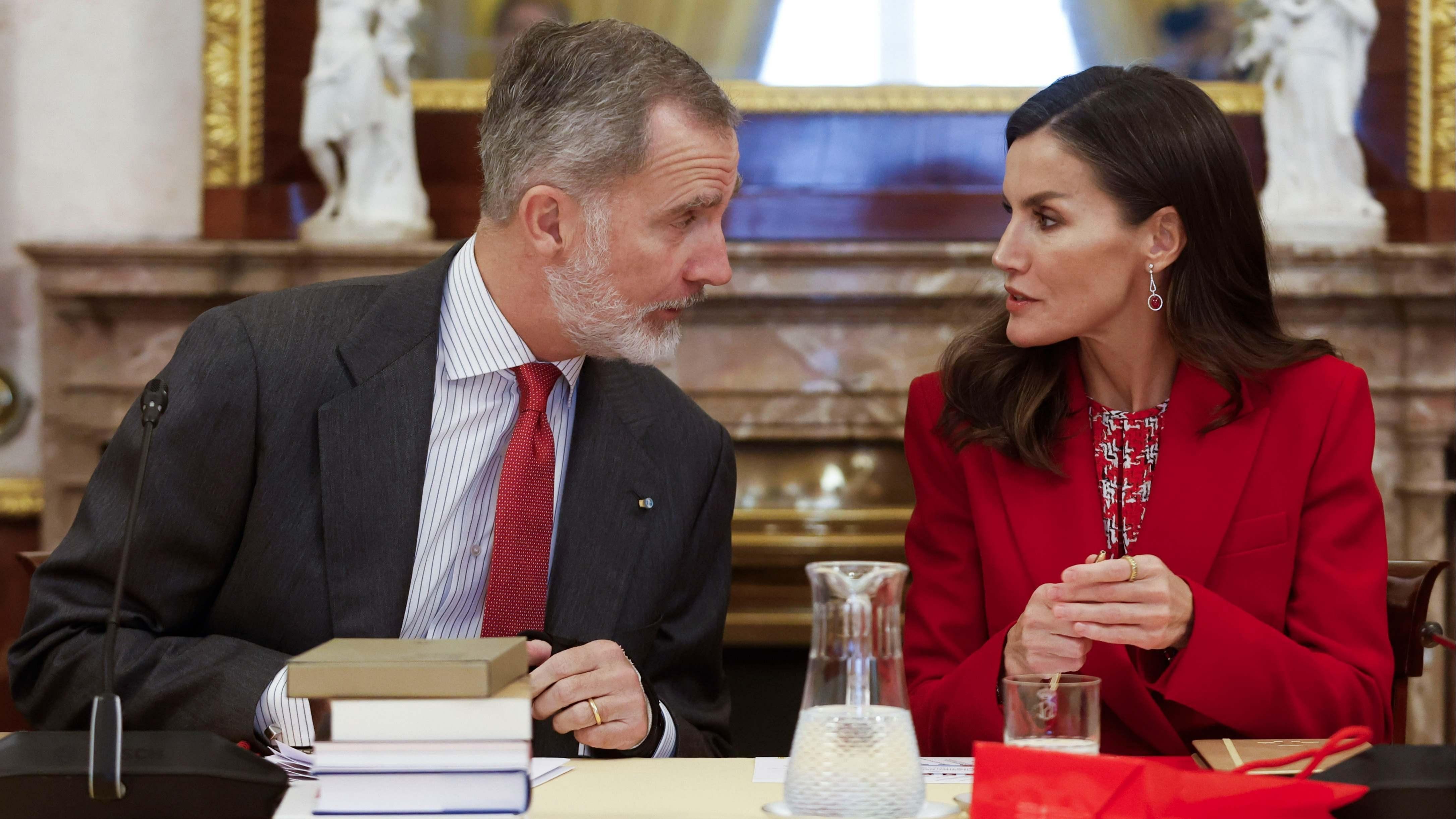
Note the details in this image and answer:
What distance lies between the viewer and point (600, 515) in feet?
6.36

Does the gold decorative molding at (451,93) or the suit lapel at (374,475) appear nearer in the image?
the suit lapel at (374,475)

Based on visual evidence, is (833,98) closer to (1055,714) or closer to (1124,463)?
(1124,463)

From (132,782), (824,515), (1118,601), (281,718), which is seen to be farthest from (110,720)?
(824,515)

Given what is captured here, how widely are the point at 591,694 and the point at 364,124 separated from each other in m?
2.69

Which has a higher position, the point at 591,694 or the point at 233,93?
the point at 233,93

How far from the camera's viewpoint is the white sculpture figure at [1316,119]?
3.74m

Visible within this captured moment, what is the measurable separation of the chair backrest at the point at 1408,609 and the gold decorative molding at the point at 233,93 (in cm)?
328

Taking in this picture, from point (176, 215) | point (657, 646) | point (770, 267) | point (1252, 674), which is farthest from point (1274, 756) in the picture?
point (176, 215)

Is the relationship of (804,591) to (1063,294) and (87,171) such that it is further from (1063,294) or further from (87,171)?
(87,171)

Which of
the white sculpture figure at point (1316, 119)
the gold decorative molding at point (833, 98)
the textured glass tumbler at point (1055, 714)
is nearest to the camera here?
the textured glass tumbler at point (1055, 714)

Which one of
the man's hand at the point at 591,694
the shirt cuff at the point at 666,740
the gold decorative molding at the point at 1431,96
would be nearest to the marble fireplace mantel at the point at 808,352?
the gold decorative molding at the point at 1431,96

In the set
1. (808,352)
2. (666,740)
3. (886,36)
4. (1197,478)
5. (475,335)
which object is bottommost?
(666,740)

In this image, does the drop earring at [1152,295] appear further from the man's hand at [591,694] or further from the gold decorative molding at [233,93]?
the gold decorative molding at [233,93]

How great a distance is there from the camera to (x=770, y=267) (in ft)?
12.5
